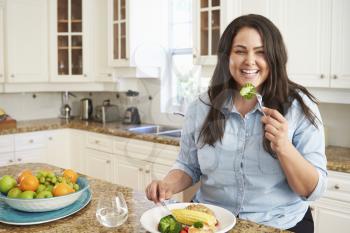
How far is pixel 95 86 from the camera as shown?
4.07 m

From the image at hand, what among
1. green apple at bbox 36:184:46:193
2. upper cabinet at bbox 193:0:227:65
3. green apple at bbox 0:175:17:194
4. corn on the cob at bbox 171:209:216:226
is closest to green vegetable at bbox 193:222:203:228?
corn on the cob at bbox 171:209:216:226

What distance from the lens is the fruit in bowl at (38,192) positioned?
1314mm

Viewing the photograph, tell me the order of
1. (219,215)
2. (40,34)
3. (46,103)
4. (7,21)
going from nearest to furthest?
1. (219,215)
2. (7,21)
3. (40,34)
4. (46,103)

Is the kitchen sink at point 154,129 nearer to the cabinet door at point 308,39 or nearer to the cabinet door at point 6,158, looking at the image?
the cabinet door at point 6,158

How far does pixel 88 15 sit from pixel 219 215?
3.13 meters

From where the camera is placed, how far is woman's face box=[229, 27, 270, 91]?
143cm

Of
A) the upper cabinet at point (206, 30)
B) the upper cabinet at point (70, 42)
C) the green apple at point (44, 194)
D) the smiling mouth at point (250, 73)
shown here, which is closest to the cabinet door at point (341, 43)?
the upper cabinet at point (206, 30)

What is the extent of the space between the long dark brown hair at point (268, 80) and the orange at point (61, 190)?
1.68 ft

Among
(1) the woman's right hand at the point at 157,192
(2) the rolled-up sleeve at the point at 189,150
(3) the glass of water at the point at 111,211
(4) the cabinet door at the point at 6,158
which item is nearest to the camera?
(3) the glass of water at the point at 111,211

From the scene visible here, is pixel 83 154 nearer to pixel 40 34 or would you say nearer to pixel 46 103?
pixel 46 103

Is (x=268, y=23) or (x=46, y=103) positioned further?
(x=46, y=103)

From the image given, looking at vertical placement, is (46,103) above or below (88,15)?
below

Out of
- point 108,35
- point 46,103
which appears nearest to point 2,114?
point 46,103

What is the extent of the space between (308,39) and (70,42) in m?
2.37
